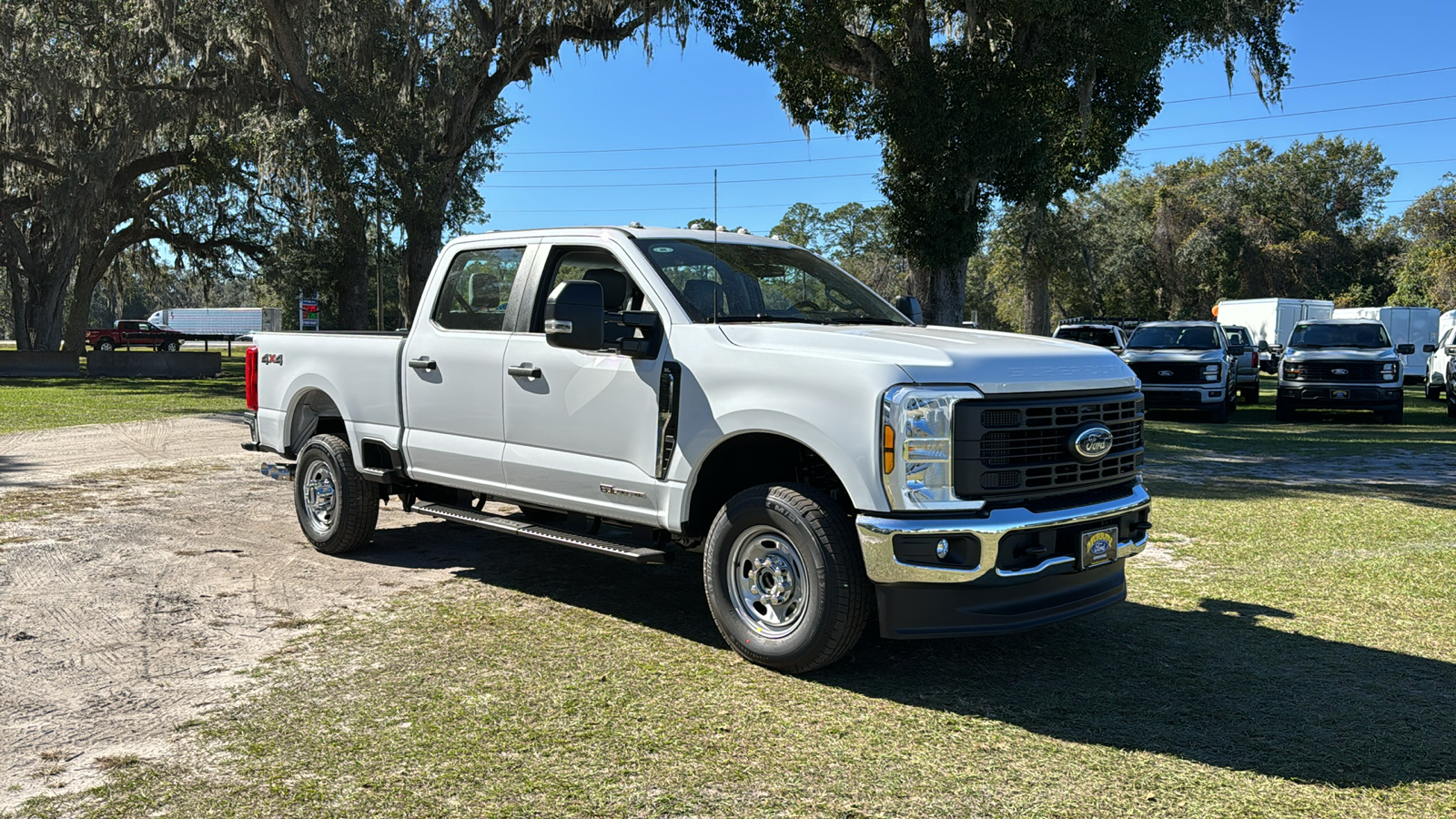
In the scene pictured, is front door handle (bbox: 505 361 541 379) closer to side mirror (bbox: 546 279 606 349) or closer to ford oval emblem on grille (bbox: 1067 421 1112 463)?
side mirror (bbox: 546 279 606 349)

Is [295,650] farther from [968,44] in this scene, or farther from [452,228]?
[452,228]

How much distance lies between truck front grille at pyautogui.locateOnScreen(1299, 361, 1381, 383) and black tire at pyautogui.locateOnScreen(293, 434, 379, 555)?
17991 mm

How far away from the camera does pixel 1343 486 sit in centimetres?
1128

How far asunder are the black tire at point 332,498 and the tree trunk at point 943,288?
13.4 metres

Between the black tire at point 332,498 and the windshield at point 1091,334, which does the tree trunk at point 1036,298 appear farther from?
the black tire at point 332,498

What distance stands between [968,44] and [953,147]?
1.76 m

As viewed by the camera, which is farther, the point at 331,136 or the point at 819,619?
the point at 331,136

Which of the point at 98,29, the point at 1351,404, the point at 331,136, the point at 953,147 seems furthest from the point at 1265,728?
the point at 98,29

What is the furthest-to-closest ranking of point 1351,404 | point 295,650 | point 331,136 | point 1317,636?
point 331,136
point 1351,404
point 1317,636
point 295,650

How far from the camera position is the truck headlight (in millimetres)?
4695

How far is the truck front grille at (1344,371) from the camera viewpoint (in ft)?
65.1

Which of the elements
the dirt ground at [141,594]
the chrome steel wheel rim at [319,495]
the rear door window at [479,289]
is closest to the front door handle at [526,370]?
the rear door window at [479,289]

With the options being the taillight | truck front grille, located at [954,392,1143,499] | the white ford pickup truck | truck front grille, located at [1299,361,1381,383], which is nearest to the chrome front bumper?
the white ford pickup truck

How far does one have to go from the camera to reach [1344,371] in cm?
1995
